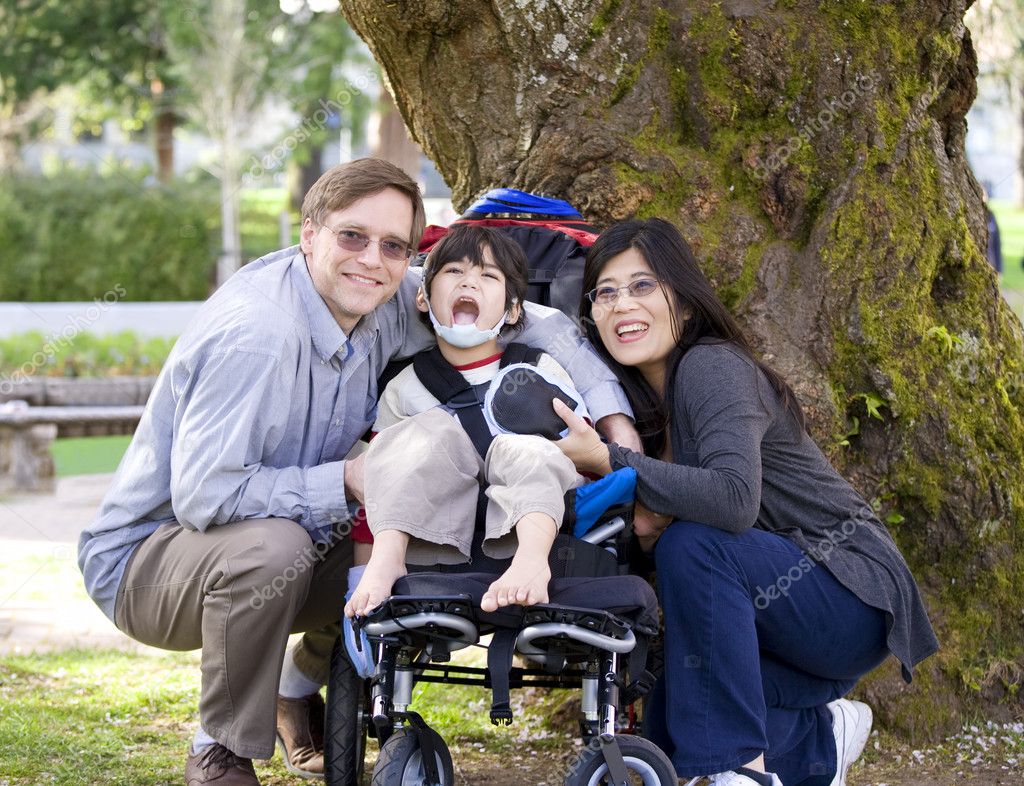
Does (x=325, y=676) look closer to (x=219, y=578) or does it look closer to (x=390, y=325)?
(x=219, y=578)

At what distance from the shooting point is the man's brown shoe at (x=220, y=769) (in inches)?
139

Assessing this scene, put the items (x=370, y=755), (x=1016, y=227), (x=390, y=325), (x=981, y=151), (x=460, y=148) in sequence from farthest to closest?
(x=981, y=151), (x=1016, y=227), (x=460, y=148), (x=370, y=755), (x=390, y=325)

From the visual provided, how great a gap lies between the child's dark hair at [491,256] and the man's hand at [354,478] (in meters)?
0.59

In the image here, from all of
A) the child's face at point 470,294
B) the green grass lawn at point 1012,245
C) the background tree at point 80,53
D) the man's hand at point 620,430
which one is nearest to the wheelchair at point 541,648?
the man's hand at point 620,430

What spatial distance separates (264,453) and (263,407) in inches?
6.6

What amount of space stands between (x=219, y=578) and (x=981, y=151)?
49.6 metres

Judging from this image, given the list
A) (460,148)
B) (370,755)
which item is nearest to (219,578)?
(370,755)

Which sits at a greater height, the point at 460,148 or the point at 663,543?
the point at 460,148

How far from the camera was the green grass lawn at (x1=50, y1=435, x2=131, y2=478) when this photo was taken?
11445mm

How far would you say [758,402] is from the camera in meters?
3.48

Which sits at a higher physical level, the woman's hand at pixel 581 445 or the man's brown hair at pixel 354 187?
the man's brown hair at pixel 354 187

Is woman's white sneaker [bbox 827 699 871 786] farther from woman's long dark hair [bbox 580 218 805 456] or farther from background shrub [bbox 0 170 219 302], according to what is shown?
background shrub [bbox 0 170 219 302]

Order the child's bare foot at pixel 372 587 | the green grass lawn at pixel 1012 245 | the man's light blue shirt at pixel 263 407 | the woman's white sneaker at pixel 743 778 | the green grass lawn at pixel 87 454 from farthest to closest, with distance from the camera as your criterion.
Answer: the green grass lawn at pixel 1012 245 → the green grass lawn at pixel 87 454 → the man's light blue shirt at pixel 263 407 → the woman's white sneaker at pixel 743 778 → the child's bare foot at pixel 372 587

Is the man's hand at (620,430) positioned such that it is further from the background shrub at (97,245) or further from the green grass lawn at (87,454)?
the background shrub at (97,245)
